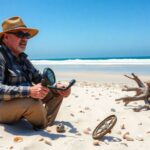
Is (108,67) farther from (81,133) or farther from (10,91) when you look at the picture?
(10,91)

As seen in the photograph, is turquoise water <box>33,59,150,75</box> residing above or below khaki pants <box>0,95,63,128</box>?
below

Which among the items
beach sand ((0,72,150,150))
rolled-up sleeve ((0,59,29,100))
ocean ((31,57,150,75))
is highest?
rolled-up sleeve ((0,59,29,100))

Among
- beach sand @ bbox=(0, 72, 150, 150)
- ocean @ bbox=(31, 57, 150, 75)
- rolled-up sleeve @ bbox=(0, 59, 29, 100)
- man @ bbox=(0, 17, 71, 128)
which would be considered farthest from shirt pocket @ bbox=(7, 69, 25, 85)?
ocean @ bbox=(31, 57, 150, 75)

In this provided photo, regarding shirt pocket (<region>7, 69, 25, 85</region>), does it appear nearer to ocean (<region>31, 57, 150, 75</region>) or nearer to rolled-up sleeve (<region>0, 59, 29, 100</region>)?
rolled-up sleeve (<region>0, 59, 29, 100</region>)

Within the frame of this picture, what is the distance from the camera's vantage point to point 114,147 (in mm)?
4035

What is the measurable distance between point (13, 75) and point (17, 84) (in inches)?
6.3

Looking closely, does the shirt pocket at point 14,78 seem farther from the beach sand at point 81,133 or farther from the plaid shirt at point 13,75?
the beach sand at point 81,133

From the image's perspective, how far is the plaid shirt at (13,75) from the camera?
4312 millimetres

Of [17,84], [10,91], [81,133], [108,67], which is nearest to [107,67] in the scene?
[108,67]

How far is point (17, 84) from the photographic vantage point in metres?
4.64

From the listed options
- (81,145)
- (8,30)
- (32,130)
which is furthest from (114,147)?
(8,30)

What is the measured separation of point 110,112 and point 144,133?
1.61 m

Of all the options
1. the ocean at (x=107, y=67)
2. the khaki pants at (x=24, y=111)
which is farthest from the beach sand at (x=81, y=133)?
the ocean at (x=107, y=67)

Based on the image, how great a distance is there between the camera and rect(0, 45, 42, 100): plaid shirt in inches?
170
